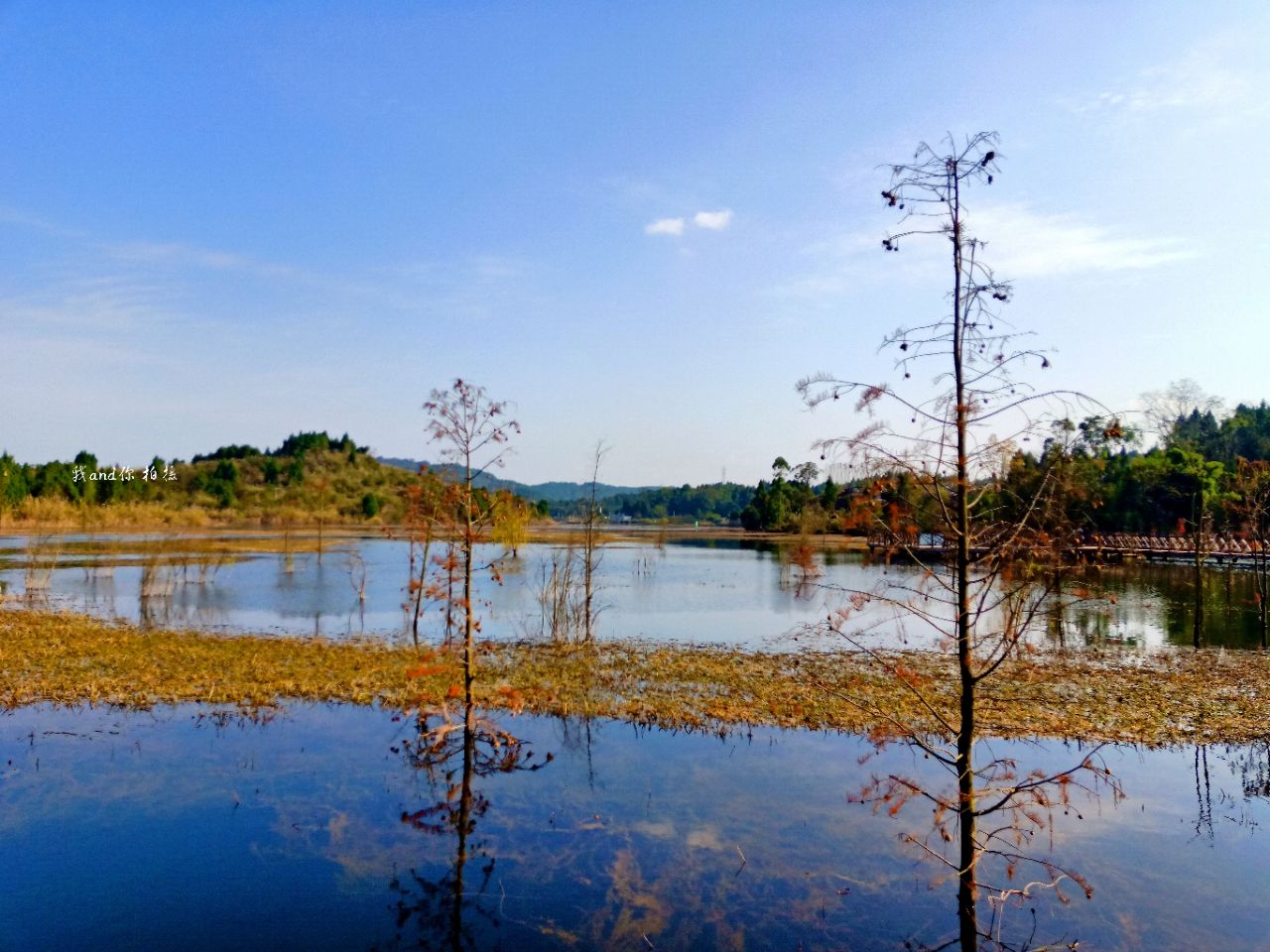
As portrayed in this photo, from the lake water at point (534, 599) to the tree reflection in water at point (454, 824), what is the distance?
519 centimetres

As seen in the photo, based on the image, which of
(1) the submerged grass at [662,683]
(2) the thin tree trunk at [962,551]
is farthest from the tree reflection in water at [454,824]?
(2) the thin tree trunk at [962,551]

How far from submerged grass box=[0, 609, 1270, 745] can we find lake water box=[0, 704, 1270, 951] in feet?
4.62

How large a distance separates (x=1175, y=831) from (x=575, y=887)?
7.83m

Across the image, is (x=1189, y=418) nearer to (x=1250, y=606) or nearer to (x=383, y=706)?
(x=1250, y=606)

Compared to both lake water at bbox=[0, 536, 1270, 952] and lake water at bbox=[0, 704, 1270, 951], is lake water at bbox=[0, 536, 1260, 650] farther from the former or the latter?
lake water at bbox=[0, 704, 1270, 951]

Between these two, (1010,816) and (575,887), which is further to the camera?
(1010,816)

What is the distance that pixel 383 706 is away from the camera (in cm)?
1558

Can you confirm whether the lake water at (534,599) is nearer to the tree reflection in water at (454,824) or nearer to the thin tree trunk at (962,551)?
the tree reflection in water at (454,824)

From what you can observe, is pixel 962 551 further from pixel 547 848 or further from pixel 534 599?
pixel 534 599

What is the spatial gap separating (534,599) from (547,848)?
2720 cm

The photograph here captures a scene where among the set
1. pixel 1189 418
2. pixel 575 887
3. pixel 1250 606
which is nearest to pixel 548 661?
pixel 575 887

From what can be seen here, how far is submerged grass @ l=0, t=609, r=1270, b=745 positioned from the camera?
596 inches

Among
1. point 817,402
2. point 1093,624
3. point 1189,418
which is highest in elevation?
point 1189,418

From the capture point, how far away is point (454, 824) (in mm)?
10195
